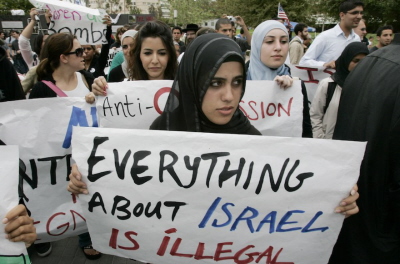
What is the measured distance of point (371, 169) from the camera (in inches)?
60.6

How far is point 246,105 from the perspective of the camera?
2.56 meters

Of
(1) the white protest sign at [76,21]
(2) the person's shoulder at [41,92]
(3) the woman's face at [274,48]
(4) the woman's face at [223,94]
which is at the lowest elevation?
(2) the person's shoulder at [41,92]

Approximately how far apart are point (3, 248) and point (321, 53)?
14.7 feet

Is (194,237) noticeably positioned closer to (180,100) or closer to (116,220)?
(116,220)

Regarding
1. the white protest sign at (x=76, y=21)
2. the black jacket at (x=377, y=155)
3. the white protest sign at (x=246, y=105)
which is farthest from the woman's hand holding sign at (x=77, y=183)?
the white protest sign at (x=76, y=21)

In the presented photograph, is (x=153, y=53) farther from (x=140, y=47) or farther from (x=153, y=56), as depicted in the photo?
(x=140, y=47)

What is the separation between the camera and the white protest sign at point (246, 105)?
8.16ft

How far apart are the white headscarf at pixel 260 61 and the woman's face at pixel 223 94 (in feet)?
4.16

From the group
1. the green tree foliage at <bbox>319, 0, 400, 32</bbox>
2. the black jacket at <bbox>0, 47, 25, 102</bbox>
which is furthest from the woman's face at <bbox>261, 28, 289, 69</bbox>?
the green tree foliage at <bbox>319, 0, 400, 32</bbox>

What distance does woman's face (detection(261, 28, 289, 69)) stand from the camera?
277 centimetres

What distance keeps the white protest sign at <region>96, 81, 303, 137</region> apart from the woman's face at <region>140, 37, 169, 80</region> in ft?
0.76

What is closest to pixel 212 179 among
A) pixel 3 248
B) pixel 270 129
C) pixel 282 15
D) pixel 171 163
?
pixel 171 163

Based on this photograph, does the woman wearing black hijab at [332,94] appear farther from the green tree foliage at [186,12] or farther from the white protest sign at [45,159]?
the green tree foliage at [186,12]

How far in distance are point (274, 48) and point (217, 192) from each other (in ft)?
5.80
